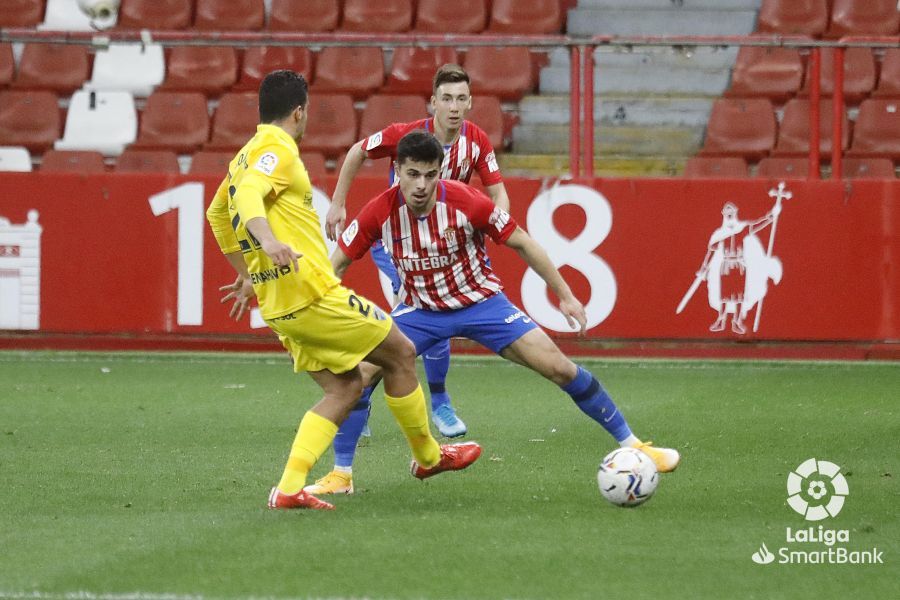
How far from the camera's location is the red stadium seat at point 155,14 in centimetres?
1570

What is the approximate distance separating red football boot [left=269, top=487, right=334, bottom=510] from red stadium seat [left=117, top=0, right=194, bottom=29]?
414 inches

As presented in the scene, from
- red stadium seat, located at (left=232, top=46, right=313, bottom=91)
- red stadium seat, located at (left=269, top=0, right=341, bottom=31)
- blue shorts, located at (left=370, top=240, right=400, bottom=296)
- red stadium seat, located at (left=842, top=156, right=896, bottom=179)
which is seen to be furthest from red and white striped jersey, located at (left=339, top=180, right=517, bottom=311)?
red stadium seat, located at (left=269, top=0, right=341, bottom=31)

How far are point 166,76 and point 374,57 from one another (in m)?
2.12

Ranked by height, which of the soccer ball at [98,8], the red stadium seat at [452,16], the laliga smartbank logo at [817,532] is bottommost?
the laliga smartbank logo at [817,532]

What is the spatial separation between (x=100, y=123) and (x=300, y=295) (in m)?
8.98

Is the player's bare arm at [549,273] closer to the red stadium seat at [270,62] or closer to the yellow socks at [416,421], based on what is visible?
the yellow socks at [416,421]

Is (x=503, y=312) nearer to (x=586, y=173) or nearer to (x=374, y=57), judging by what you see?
(x=586, y=173)

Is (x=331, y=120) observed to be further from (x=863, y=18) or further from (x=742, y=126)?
(x=863, y=18)

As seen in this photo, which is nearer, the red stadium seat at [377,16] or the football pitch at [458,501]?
the football pitch at [458,501]

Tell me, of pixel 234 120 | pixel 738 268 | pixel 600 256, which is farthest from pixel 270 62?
pixel 738 268

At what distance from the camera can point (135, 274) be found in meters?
12.2

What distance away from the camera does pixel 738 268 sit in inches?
460

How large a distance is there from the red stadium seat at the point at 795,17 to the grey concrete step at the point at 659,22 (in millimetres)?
230

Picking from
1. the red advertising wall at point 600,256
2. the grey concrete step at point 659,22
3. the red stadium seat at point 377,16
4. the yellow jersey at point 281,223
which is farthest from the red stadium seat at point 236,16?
the yellow jersey at point 281,223
